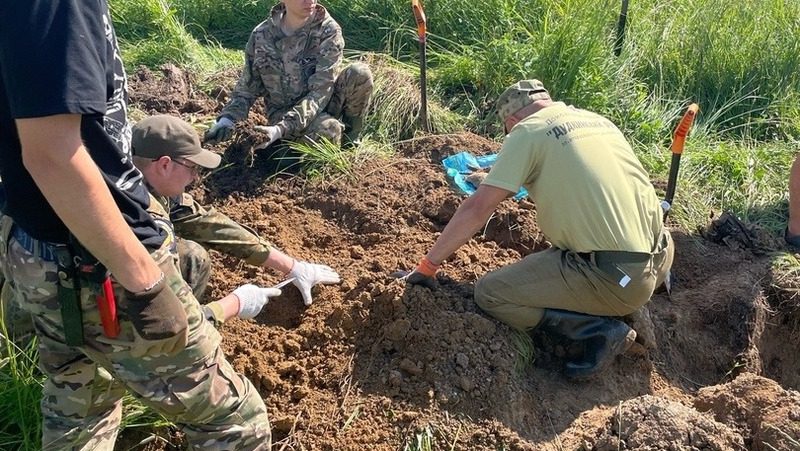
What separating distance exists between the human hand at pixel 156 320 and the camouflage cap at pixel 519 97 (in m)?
1.99

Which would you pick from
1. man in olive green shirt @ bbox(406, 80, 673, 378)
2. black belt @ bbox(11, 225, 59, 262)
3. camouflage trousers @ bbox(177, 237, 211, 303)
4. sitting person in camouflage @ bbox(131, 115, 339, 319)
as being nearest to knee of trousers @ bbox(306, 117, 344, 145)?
sitting person in camouflage @ bbox(131, 115, 339, 319)

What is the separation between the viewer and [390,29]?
6.66 meters

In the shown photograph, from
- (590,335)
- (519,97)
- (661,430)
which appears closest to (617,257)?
(590,335)

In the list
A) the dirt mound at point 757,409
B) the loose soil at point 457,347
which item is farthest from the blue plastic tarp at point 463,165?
the dirt mound at point 757,409

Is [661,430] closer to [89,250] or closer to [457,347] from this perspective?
[457,347]

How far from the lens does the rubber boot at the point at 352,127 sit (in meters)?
5.16

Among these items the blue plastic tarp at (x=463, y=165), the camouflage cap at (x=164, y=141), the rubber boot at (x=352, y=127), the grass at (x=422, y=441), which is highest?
the camouflage cap at (x=164, y=141)

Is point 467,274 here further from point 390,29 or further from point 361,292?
point 390,29

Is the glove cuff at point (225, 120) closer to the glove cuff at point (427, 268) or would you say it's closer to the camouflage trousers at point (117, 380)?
the glove cuff at point (427, 268)

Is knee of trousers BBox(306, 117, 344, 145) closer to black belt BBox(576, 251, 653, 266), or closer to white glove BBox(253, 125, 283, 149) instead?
white glove BBox(253, 125, 283, 149)

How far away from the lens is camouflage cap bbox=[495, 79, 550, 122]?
343cm

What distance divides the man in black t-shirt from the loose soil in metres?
0.69

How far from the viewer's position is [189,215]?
3113mm

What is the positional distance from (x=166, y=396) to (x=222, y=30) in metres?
6.05
